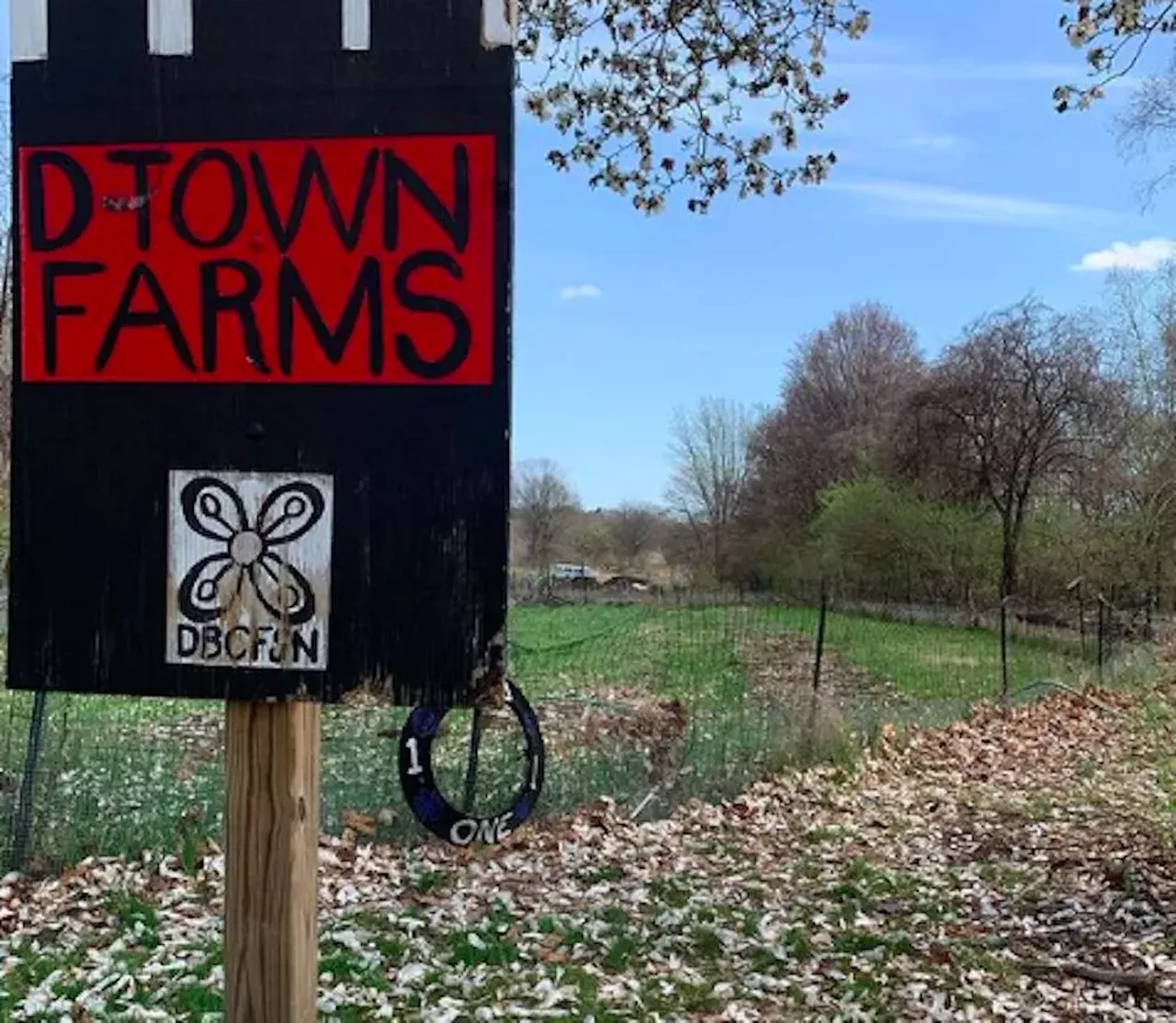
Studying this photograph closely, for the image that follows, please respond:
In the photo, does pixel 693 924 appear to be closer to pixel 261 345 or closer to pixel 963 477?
pixel 261 345

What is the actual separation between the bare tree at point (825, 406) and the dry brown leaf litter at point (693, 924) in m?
34.6

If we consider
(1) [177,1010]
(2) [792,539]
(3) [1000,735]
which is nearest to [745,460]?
(2) [792,539]

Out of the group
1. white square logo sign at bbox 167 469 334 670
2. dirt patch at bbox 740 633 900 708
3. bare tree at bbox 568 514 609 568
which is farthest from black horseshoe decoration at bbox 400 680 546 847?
bare tree at bbox 568 514 609 568

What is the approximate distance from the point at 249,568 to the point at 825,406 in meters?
44.0

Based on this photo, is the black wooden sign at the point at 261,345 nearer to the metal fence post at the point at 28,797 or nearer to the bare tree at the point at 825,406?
the metal fence post at the point at 28,797

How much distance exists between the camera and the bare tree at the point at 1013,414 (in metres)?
28.6

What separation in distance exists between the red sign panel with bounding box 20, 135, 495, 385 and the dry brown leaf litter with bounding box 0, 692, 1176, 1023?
8.98ft

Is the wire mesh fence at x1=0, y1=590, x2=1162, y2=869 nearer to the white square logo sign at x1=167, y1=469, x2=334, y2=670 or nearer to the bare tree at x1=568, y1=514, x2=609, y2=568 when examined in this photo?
the white square logo sign at x1=167, y1=469, x2=334, y2=670

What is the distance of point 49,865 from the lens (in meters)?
5.13

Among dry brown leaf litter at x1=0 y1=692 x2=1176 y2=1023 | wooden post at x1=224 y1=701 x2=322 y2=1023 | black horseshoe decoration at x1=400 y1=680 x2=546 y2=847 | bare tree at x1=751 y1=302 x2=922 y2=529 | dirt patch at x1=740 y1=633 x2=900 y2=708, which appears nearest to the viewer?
wooden post at x1=224 y1=701 x2=322 y2=1023

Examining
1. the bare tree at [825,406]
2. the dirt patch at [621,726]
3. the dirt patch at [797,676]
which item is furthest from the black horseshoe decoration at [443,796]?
the bare tree at [825,406]

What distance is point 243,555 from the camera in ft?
5.00

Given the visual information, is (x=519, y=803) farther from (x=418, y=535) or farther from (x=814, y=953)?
(x=418, y=535)

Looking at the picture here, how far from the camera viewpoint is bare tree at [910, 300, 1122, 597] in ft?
94.0
